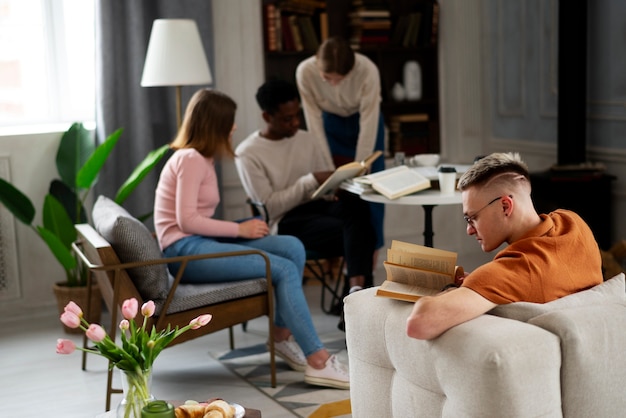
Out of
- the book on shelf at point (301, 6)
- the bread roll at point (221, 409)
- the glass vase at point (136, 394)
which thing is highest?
the book on shelf at point (301, 6)

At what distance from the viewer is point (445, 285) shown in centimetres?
219

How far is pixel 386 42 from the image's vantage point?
5684mm

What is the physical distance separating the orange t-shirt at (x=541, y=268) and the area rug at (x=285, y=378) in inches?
53.5

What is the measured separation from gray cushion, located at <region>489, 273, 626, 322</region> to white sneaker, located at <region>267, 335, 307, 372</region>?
1.81 meters

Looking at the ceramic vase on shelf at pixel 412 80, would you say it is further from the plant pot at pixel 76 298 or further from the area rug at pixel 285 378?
the plant pot at pixel 76 298

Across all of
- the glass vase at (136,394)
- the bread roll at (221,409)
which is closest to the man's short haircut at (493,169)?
the bread roll at (221,409)

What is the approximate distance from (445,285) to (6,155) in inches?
127

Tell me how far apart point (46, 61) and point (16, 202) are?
3.12ft

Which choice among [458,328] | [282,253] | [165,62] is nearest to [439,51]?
[165,62]

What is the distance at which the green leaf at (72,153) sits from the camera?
4609mm

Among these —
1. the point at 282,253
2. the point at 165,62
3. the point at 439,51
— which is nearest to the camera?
the point at 282,253

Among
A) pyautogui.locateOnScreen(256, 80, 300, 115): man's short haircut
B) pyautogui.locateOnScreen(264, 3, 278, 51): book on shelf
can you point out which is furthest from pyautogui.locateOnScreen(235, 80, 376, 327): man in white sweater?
pyautogui.locateOnScreen(264, 3, 278, 51): book on shelf

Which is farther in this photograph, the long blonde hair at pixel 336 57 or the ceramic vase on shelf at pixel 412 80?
the ceramic vase on shelf at pixel 412 80

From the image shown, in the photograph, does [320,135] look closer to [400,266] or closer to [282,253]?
[282,253]
